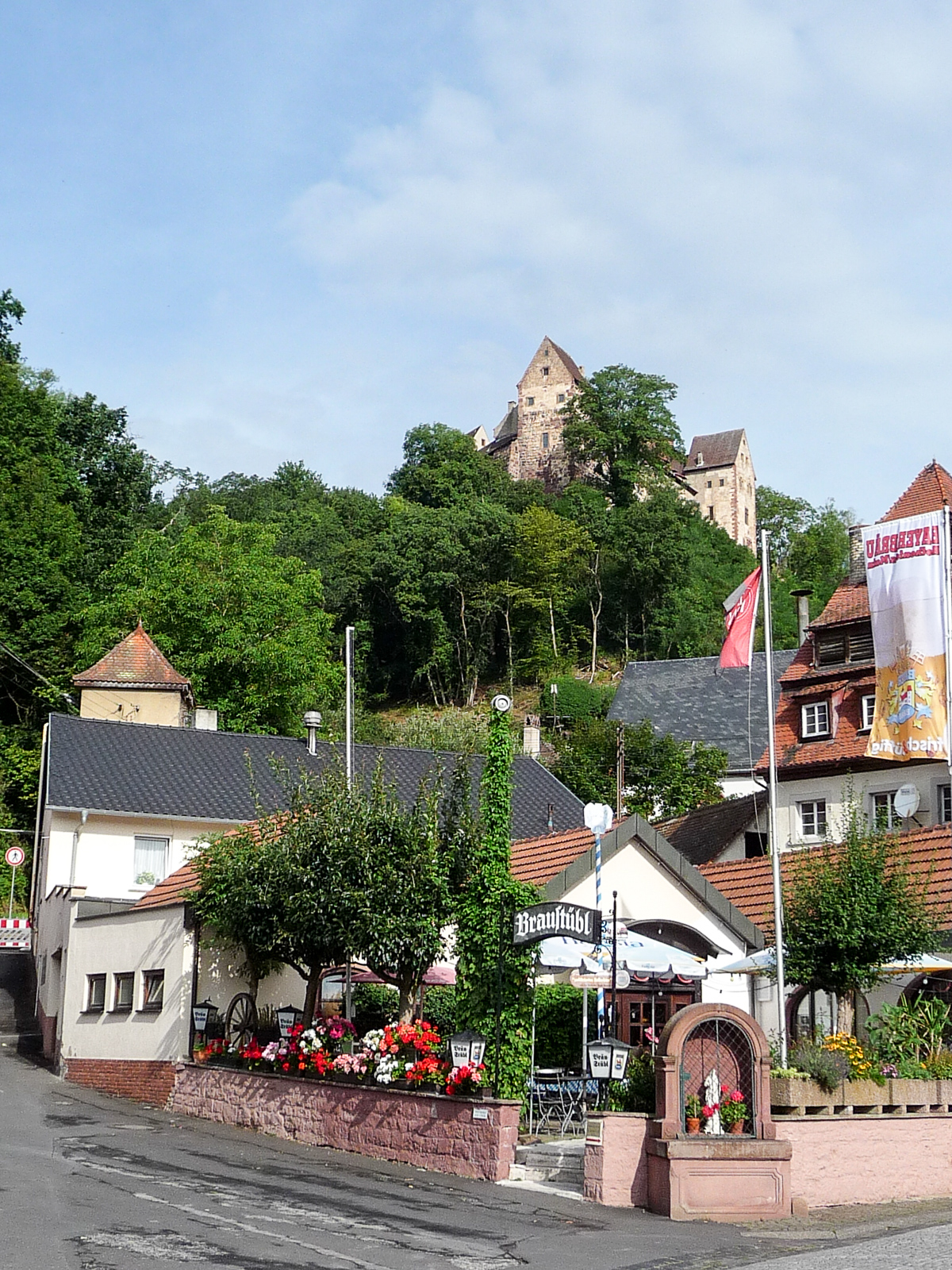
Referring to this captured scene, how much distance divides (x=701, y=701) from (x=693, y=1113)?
162 ft

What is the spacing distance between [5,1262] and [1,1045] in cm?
2309

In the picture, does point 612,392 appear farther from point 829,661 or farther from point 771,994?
point 771,994

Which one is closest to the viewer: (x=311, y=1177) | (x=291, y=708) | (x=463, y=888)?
(x=311, y=1177)

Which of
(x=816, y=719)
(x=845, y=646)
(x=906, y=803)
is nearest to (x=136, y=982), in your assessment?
(x=906, y=803)

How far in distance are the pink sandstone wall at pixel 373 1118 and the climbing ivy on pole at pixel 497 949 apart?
0.69 meters

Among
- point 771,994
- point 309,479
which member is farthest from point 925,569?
point 309,479

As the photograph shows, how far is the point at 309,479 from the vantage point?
120m

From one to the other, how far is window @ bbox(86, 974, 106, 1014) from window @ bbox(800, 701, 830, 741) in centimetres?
2085

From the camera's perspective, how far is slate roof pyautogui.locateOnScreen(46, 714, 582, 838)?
3750 cm

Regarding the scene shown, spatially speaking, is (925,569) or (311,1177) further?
(925,569)

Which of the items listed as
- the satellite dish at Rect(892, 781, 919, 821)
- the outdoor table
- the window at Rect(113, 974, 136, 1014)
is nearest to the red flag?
the outdoor table

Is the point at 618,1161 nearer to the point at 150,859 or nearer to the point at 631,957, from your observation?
the point at 631,957

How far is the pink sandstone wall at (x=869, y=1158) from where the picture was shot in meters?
15.2

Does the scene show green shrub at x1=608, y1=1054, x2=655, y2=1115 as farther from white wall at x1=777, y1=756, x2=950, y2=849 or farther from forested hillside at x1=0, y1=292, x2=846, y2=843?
forested hillside at x1=0, y1=292, x2=846, y2=843
